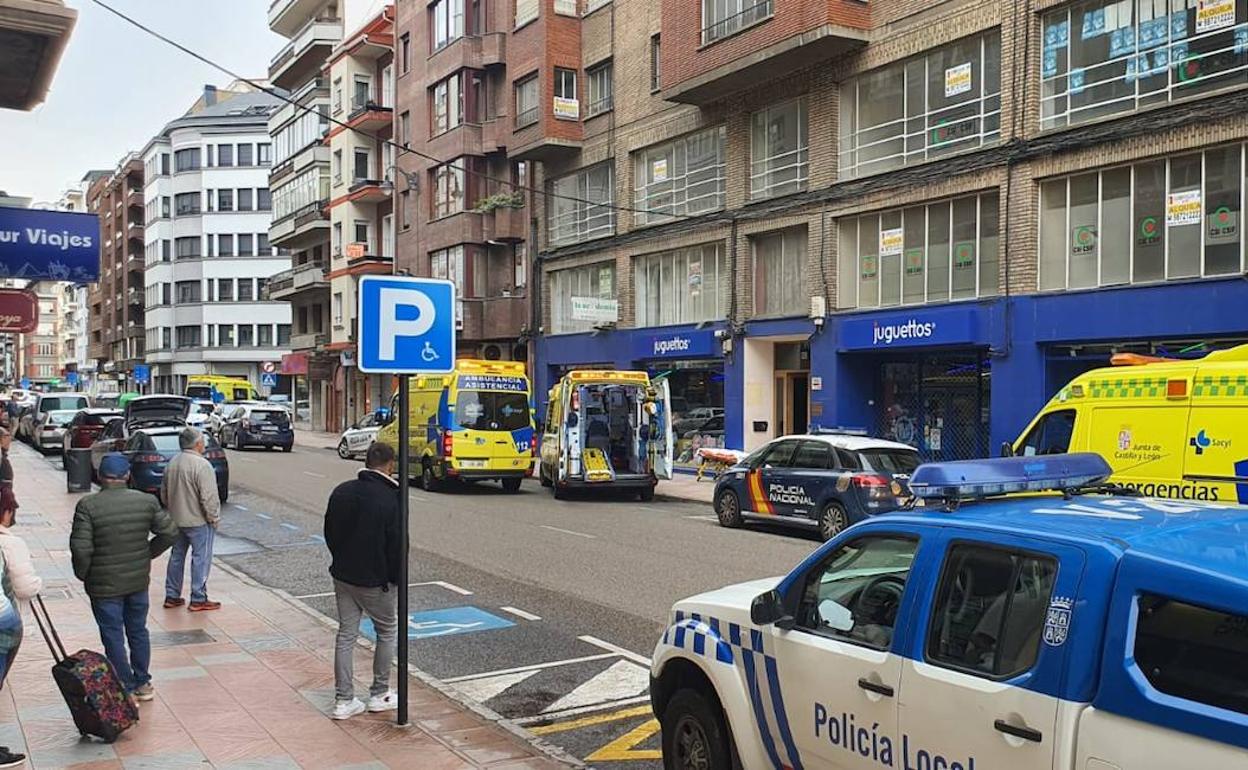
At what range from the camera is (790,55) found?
23766mm

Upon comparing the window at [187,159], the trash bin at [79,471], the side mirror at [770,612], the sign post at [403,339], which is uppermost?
the window at [187,159]

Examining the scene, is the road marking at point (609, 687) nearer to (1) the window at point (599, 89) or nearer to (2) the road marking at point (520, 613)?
(2) the road marking at point (520, 613)

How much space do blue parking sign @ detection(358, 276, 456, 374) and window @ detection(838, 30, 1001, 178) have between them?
16156 mm

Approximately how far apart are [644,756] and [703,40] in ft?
74.3

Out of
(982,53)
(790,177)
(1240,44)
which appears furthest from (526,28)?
(1240,44)

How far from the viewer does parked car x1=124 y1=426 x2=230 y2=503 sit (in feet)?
58.1

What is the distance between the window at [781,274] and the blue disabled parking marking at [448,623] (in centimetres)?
1573

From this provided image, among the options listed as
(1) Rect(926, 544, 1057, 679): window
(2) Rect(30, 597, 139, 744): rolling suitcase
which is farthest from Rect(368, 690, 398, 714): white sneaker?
(1) Rect(926, 544, 1057, 679): window

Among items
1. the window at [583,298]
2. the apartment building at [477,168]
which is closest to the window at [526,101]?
the apartment building at [477,168]

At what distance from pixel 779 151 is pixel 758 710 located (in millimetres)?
22399

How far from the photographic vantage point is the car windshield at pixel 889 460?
15336 mm

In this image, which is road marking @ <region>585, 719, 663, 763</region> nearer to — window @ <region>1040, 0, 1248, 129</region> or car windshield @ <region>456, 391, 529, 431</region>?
window @ <region>1040, 0, 1248, 129</region>

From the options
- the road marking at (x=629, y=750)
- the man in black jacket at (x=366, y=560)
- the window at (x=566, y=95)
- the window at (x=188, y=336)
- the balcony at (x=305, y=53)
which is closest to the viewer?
the road marking at (x=629, y=750)

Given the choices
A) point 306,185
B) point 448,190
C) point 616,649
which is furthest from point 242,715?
point 306,185
